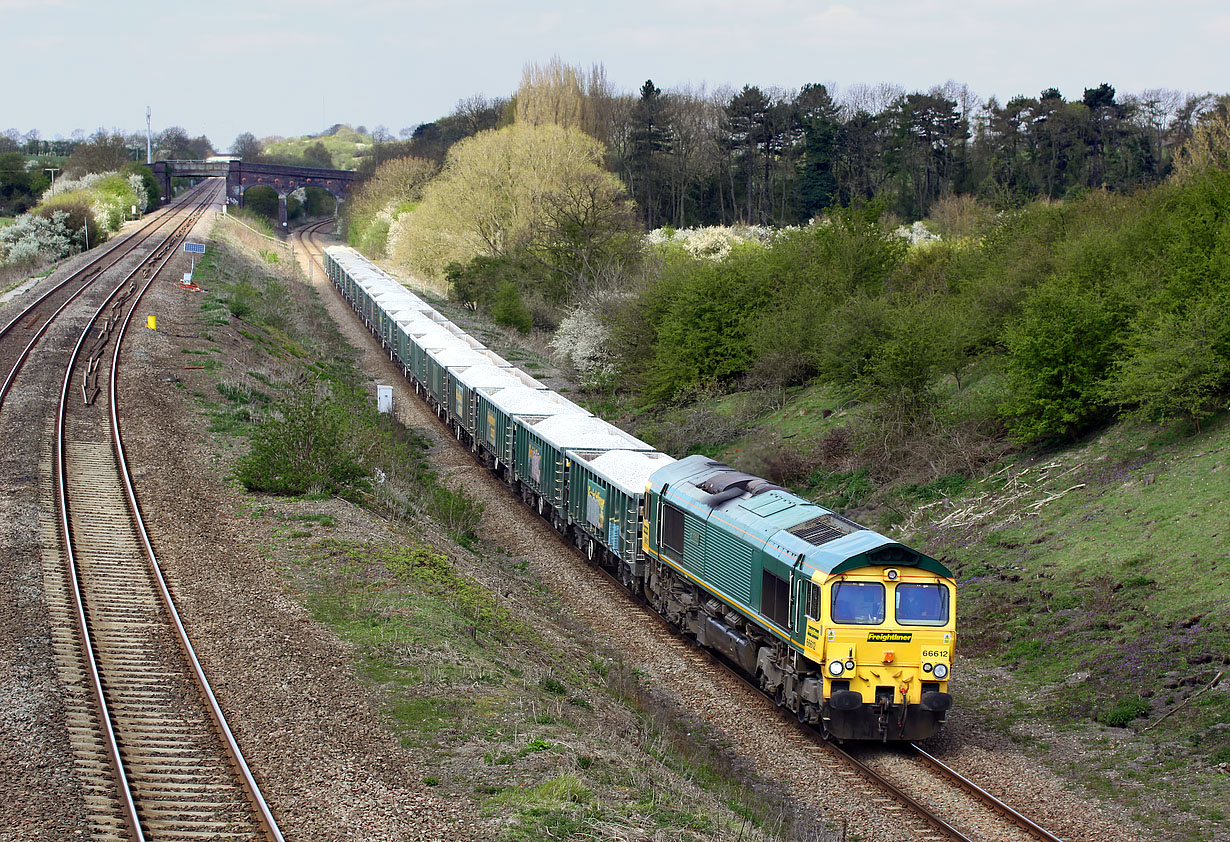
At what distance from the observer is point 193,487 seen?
23.2 m

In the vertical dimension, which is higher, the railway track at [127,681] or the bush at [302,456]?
the bush at [302,456]

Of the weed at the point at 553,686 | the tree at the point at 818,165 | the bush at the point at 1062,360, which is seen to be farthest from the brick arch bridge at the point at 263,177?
the weed at the point at 553,686

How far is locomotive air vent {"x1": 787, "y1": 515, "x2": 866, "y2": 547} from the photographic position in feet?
49.7

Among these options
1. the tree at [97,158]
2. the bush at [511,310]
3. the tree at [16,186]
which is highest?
the tree at [97,158]

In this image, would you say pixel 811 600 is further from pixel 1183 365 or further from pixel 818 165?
pixel 818 165

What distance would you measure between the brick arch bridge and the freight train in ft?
417

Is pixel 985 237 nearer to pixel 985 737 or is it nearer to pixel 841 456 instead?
pixel 841 456

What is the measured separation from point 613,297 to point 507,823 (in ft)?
124

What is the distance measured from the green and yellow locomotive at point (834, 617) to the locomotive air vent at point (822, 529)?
2 centimetres

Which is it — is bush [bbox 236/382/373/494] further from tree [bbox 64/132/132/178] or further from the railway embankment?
tree [bbox 64/132/132/178]

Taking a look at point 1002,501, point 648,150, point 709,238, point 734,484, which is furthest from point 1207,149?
point 648,150

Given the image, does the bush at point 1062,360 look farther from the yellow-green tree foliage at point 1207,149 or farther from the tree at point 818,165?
the tree at point 818,165

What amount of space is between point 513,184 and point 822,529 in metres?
50.6

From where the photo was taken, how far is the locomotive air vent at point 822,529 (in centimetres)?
1514
